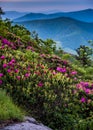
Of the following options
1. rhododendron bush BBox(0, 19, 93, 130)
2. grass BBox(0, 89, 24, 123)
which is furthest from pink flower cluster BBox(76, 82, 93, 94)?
grass BBox(0, 89, 24, 123)

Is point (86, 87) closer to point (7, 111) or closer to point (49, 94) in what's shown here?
point (49, 94)

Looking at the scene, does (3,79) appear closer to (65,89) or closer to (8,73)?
(8,73)

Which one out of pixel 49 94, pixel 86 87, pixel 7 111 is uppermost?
pixel 7 111

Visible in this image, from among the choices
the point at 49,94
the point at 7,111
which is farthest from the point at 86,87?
the point at 7,111

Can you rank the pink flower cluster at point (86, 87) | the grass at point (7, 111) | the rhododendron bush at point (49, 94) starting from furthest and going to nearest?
the pink flower cluster at point (86, 87), the rhododendron bush at point (49, 94), the grass at point (7, 111)

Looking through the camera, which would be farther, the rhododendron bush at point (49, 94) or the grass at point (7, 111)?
the rhododendron bush at point (49, 94)

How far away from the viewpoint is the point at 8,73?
12609mm

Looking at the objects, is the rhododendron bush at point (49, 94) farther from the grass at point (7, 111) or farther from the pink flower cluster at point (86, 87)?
the grass at point (7, 111)

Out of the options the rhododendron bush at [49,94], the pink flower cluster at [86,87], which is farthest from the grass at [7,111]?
the pink flower cluster at [86,87]

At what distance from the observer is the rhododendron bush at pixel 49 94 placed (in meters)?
11.1

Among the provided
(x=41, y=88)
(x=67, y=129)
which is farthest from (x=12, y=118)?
(x=41, y=88)

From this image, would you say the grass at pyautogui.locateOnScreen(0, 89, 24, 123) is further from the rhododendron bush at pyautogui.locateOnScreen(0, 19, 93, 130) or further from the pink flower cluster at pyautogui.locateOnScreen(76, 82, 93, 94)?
the pink flower cluster at pyautogui.locateOnScreen(76, 82, 93, 94)

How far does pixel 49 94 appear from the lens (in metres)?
11.8

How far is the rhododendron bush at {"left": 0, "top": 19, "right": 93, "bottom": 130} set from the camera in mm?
11055
